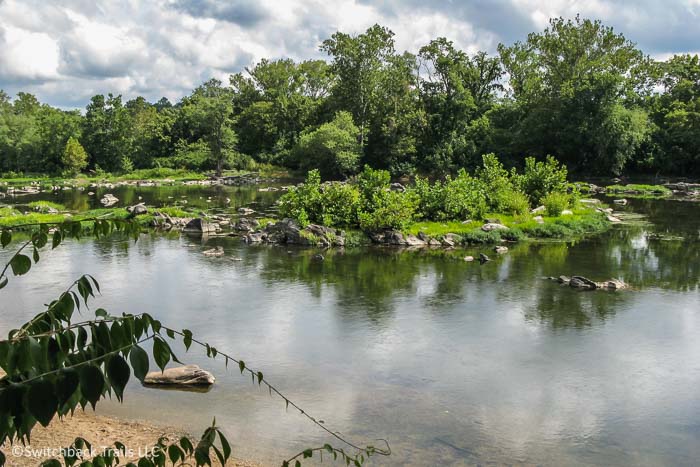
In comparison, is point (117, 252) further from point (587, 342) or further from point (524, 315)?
point (587, 342)

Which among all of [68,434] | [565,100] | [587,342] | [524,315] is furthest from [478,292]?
[565,100]

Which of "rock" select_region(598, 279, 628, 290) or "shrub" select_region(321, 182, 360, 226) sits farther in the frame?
"shrub" select_region(321, 182, 360, 226)

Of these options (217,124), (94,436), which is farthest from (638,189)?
(94,436)

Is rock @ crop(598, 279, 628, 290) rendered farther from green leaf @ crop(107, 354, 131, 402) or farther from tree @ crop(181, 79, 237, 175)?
tree @ crop(181, 79, 237, 175)

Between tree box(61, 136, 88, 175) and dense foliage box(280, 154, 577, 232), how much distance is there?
5285cm

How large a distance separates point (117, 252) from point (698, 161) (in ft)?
201

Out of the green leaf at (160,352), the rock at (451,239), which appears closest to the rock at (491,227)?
the rock at (451,239)

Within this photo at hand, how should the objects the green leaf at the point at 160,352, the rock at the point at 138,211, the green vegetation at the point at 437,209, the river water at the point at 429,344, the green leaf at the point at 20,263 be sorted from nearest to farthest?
the green leaf at the point at 160,352, the green leaf at the point at 20,263, the river water at the point at 429,344, the green vegetation at the point at 437,209, the rock at the point at 138,211

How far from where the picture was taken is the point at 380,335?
16.9 m

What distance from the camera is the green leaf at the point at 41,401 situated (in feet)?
8.32

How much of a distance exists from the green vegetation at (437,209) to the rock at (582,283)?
29.2 ft

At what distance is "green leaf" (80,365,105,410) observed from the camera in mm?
2615

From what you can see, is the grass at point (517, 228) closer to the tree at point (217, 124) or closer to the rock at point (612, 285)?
the rock at point (612, 285)

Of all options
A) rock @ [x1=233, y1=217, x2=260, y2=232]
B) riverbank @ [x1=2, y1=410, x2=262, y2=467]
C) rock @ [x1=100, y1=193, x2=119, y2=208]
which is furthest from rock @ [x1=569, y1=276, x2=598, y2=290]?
rock @ [x1=100, y1=193, x2=119, y2=208]
